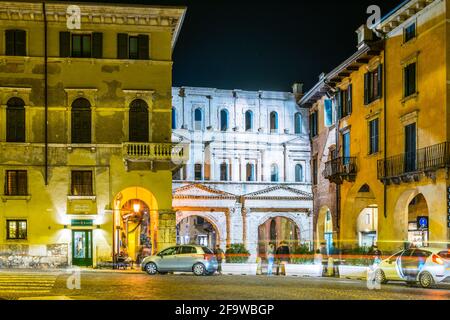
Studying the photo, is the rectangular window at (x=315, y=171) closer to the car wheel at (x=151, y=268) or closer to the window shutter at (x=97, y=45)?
the window shutter at (x=97, y=45)

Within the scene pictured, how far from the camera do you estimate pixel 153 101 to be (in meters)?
38.9

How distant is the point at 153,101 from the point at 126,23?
4287 millimetres

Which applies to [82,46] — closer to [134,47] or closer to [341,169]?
[134,47]

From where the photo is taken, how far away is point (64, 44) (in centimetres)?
3841

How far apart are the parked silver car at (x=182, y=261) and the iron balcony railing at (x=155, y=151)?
657 cm

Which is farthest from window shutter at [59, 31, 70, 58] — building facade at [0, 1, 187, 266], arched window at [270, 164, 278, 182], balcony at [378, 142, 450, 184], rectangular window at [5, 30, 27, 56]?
arched window at [270, 164, 278, 182]

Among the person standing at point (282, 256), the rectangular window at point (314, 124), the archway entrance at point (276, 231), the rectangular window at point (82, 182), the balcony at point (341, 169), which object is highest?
the rectangular window at point (314, 124)

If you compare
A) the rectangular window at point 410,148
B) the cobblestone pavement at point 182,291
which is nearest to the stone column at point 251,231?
the rectangular window at point 410,148

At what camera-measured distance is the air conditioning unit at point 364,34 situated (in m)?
41.6

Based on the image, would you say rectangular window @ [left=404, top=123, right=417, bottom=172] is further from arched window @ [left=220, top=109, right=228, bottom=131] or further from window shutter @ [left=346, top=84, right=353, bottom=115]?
arched window @ [left=220, top=109, right=228, bottom=131]

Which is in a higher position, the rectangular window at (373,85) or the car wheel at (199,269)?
the rectangular window at (373,85)

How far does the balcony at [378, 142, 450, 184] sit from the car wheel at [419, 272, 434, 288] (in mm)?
6407
